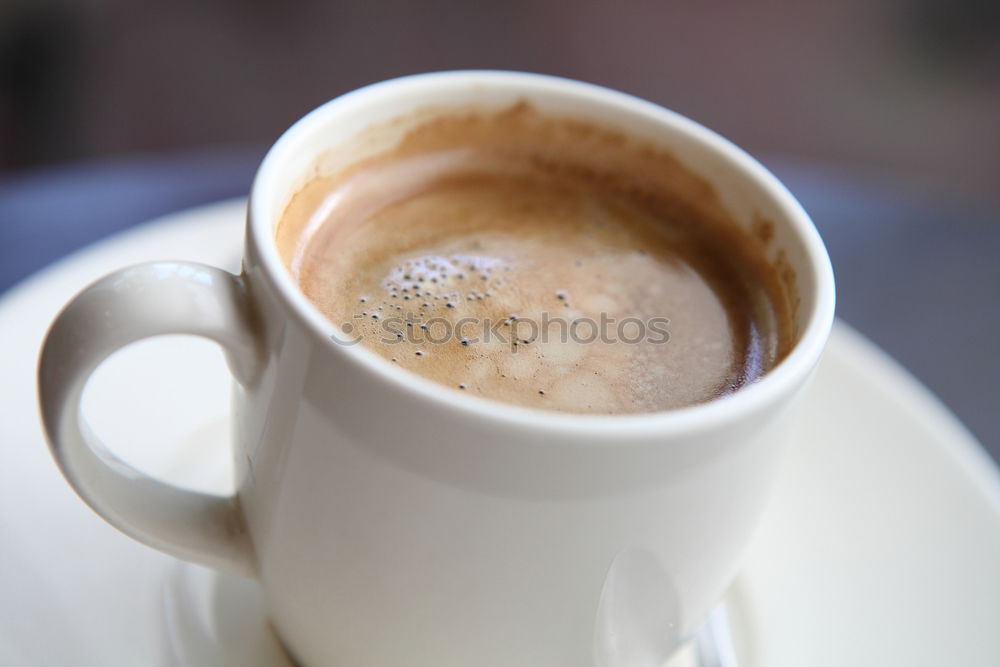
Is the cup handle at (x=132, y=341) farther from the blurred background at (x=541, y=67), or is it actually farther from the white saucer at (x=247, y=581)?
the blurred background at (x=541, y=67)

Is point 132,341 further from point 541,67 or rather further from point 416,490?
point 541,67

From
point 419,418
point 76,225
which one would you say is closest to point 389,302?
point 419,418

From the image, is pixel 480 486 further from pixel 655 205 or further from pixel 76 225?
pixel 76 225

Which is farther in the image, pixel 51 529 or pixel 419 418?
pixel 51 529

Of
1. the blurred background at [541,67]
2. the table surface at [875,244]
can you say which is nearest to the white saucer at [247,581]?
the table surface at [875,244]

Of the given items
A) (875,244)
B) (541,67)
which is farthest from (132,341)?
(541,67)

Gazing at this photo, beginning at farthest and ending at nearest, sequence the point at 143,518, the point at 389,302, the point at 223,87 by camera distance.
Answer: the point at 223,87, the point at 389,302, the point at 143,518
